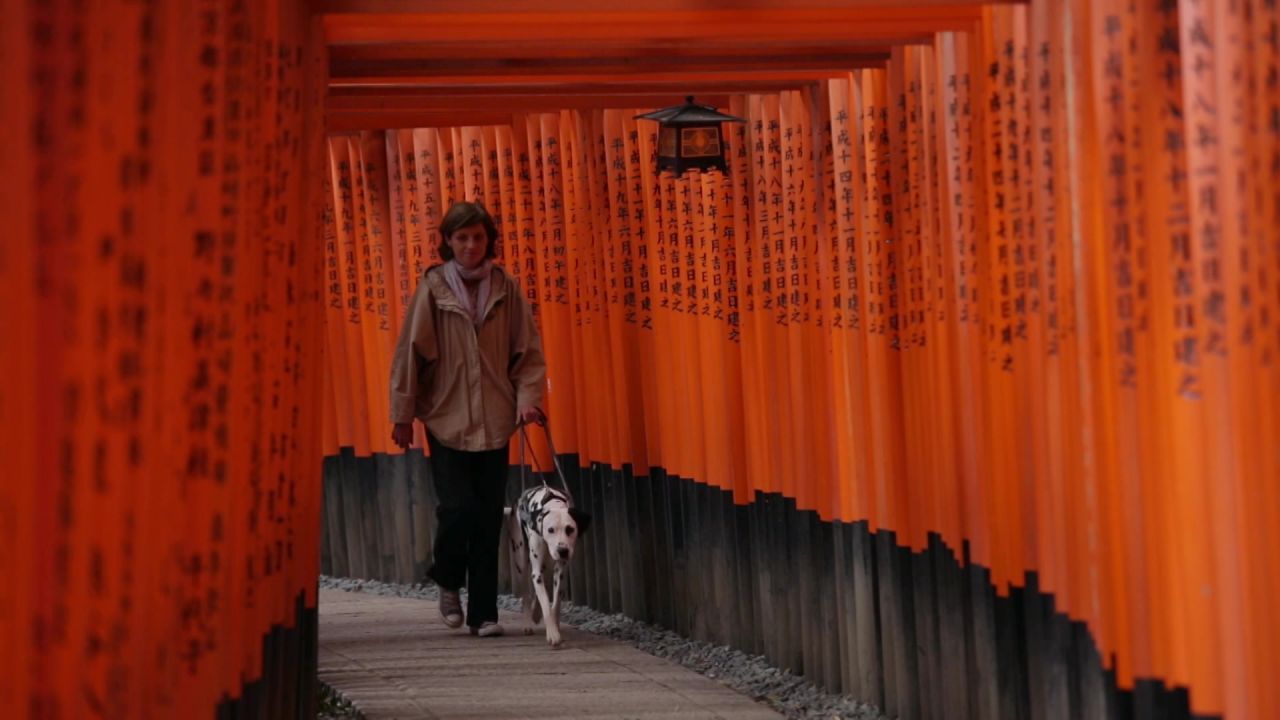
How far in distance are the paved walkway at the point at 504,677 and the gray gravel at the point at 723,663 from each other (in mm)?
200

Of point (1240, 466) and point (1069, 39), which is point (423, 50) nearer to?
point (1069, 39)

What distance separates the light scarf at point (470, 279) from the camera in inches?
363

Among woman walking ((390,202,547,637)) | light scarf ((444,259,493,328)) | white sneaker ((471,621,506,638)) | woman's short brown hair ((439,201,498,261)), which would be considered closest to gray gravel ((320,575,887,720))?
white sneaker ((471,621,506,638))

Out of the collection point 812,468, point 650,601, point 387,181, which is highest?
point 387,181

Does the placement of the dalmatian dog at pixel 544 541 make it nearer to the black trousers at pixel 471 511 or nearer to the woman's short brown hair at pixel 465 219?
the black trousers at pixel 471 511

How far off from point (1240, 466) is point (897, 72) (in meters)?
3.22

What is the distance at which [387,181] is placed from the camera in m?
11.8

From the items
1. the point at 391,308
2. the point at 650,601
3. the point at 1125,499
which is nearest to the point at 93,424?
the point at 1125,499

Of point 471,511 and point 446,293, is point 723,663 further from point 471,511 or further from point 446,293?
point 446,293

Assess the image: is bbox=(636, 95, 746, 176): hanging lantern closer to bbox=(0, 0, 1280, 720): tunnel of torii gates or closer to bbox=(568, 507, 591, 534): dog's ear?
bbox=(0, 0, 1280, 720): tunnel of torii gates

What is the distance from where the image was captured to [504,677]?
8.82 meters

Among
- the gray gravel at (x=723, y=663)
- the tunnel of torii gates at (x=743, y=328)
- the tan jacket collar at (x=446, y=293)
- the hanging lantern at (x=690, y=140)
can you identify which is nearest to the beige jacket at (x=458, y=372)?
the tan jacket collar at (x=446, y=293)

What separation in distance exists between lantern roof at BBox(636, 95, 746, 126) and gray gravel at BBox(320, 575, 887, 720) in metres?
2.47

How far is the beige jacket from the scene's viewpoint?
9.24 meters
